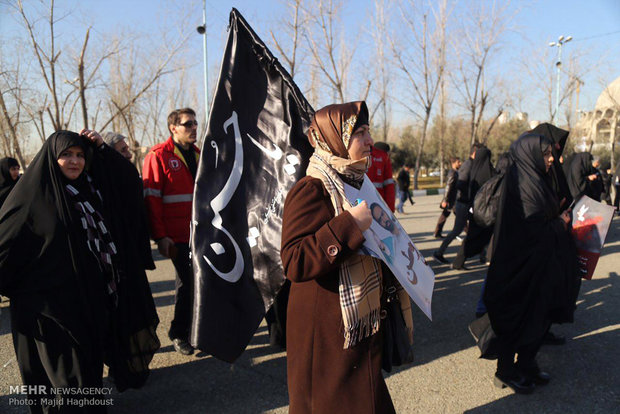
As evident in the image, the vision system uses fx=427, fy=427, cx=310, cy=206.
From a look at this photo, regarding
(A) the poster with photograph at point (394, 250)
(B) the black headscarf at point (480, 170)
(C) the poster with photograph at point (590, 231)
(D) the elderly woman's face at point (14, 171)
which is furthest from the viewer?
(B) the black headscarf at point (480, 170)

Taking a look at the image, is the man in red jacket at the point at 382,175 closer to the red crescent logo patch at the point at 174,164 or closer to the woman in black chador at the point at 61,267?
the red crescent logo patch at the point at 174,164

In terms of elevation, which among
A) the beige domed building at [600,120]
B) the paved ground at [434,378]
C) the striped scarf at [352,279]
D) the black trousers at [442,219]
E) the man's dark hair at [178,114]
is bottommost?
the paved ground at [434,378]

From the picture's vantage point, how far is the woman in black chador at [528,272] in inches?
123

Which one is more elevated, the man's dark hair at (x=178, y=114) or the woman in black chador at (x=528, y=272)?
the man's dark hair at (x=178, y=114)

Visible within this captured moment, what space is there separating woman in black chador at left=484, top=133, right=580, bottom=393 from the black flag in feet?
5.53

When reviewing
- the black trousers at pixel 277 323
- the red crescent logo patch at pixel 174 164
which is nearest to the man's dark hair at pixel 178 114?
the red crescent logo patch at pixel 174 164

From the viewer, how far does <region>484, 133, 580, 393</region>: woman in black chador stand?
3.13 meters

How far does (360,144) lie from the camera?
6.01ft

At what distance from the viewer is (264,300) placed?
2730 millimetres

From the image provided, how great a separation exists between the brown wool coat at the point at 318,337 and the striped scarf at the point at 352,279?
0.17ft

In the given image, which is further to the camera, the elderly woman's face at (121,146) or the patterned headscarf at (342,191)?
the elderly woman's face at (121,146)

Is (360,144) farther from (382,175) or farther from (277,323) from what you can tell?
(382,175)

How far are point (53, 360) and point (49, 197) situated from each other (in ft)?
3.10

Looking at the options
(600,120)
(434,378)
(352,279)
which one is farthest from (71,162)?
(600,120)
